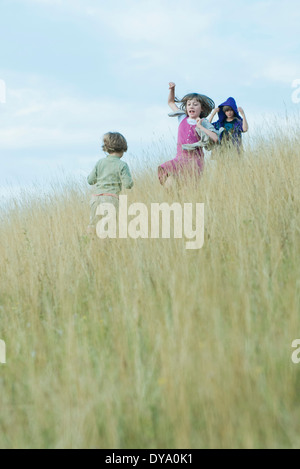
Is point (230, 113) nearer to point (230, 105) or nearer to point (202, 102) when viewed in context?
point (230, 105)

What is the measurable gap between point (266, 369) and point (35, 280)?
2493 mm

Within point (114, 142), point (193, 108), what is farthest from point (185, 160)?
point (114, 142)

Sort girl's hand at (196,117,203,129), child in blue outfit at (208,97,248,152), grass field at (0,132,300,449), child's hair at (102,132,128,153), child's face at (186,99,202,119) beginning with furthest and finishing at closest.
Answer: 1. child in blue outfit at (208,97,248,152)
2. child's face at (186,99,202,119)
3. girl's hand at (196,117,203,129)
4. child's hair at (102,132,128,153)
5. grass field at (0,132,300,449)

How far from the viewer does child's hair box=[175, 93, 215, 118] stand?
665cm

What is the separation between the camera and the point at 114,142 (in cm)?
573

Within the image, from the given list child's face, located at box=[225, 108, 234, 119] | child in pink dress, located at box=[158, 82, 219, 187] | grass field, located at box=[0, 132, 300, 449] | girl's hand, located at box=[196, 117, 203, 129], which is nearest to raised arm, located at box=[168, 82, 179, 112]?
child in pink dress, located at box=[158, 82, 219, 187]

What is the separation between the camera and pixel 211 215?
472 cm

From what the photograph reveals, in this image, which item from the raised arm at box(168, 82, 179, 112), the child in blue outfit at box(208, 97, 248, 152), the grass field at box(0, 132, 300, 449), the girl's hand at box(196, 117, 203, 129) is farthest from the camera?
the child in blue outfit at box(208, 97, 248, 152)

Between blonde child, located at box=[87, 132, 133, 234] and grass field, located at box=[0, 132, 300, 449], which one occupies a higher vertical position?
blonde child, located at box=[87, 132, 133, 234]

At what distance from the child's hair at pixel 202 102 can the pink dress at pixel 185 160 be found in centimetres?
29

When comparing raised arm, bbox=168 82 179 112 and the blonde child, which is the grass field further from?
raised arm, bbox=168 82 179 112
